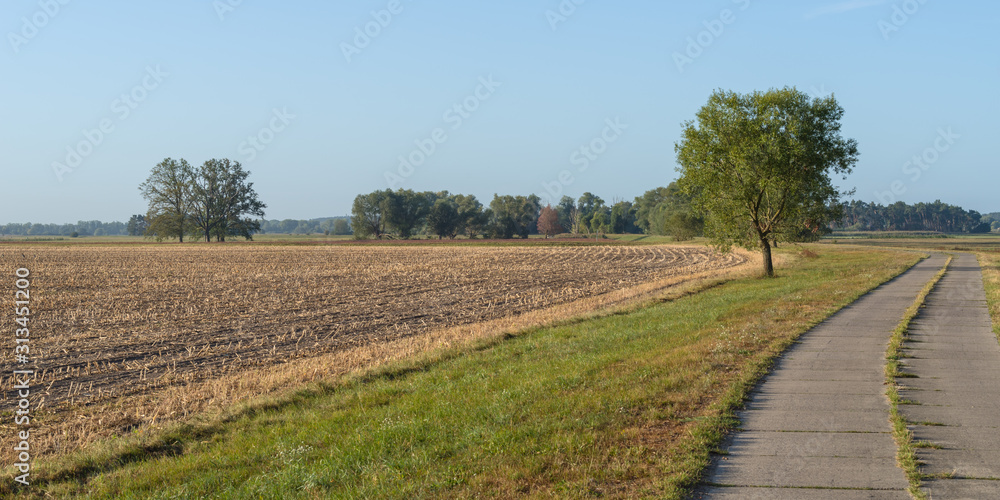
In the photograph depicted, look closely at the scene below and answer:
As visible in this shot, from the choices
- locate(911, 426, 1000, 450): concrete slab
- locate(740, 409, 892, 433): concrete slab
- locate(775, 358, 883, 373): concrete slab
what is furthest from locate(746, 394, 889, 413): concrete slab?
locate(775, 358, 883, 373): concrete slab

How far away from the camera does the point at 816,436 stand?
7.32m

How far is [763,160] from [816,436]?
2643 centimetres

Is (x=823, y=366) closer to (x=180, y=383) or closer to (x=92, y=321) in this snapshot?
(x=180, y=383)

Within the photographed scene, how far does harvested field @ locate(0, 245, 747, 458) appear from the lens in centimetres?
1338

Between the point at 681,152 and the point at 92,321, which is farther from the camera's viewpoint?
the point at 681,152

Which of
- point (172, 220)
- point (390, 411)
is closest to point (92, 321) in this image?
point (390, 411)

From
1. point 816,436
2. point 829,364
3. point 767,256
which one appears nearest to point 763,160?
point 767,256

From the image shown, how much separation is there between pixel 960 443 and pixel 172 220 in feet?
395

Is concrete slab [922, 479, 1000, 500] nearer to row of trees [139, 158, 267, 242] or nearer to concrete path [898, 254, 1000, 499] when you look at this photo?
concrete path [898, 254, 1000, 499]

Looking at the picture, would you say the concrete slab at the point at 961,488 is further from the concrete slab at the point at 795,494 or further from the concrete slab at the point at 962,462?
the concrete slab at the point at 795,494

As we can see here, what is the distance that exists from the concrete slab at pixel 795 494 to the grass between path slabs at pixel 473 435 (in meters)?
0.32

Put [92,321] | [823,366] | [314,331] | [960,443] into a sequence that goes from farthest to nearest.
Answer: [92,321], [314,331], [823,366], [960,443]

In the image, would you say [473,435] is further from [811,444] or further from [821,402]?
[821,402]

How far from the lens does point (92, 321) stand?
20188 millimetres
